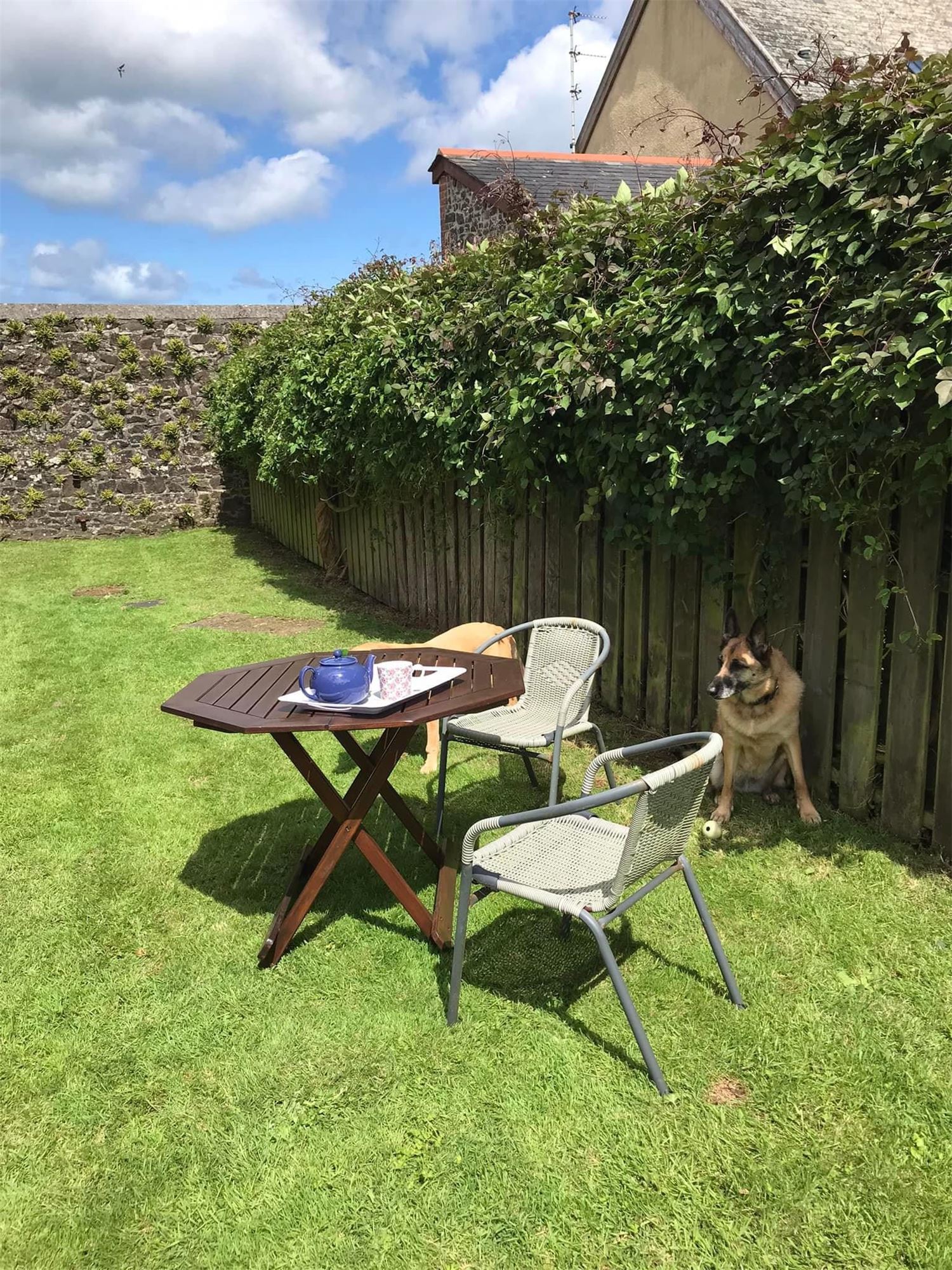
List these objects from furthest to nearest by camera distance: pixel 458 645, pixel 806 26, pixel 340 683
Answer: pixel 806 26, pixel 458 645, pixel 340 683

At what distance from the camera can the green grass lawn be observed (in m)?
1.97

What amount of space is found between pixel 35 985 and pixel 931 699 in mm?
3508

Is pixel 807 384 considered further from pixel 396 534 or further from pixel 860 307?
pixel 396 534

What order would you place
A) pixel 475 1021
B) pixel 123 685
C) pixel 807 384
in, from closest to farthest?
pixel 475 1021, pixel 807 384, pixel 123 685

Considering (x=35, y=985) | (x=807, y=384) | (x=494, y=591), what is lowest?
(x=35, y=985)

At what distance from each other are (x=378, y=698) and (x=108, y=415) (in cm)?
1346

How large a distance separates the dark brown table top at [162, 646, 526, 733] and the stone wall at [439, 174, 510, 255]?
1219cm

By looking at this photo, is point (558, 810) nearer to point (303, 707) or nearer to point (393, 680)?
point (393, 680)

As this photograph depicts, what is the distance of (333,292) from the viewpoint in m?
9.29

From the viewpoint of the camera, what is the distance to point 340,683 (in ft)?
9.55

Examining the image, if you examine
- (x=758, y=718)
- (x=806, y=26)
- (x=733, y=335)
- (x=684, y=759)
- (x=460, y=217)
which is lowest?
(x=758, y=718)

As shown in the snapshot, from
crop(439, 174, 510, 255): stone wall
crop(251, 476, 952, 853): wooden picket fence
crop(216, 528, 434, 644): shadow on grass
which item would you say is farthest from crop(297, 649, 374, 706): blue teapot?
crop(439, 174, 510, 255): stone wall

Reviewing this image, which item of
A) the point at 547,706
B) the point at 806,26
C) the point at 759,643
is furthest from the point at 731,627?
the point at 806,26

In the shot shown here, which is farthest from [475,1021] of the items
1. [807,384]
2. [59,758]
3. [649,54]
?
[649,54]
